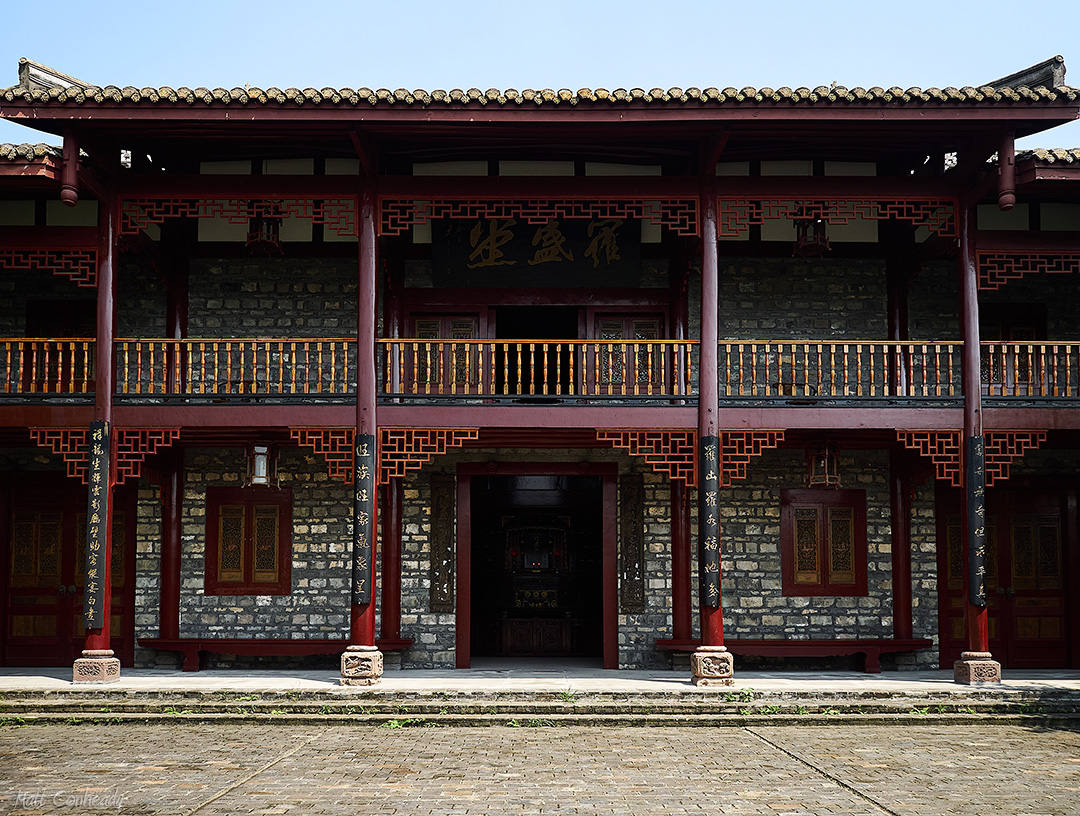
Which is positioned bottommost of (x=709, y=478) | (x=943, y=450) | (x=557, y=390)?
(x=709, y=478)

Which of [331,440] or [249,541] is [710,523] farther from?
[249,541]

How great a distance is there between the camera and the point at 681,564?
11750 mm

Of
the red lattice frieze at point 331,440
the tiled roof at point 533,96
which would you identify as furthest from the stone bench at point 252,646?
the tiled roof at point 533,96

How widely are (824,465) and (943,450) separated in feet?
4.36

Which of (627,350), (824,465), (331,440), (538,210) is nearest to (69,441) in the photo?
(331,440)

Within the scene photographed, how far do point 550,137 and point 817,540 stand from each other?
576 centimetres

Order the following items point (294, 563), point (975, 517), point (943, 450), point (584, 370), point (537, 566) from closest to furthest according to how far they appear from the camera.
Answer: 1. point (975, 517)
2. point (943, 450)
3. point (584, 370)
4. point (294, 563)
5. point (537, 566)

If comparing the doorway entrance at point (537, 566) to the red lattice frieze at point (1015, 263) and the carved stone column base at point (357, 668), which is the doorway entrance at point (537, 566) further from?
the red lattice frieze at point (1015, 263)

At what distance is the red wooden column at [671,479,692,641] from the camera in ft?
38.2

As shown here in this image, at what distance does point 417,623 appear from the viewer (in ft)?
38.7

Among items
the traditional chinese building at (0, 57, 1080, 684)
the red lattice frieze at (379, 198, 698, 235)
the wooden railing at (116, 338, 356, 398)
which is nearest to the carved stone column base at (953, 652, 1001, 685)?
the traditional chinese building at (0, 57, 1080, 684)

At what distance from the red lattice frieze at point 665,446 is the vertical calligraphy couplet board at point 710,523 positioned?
0.50 ft

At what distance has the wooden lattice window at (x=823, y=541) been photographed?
1191cm

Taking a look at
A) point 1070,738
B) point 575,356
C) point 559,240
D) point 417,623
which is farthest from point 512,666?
point 1070,738
